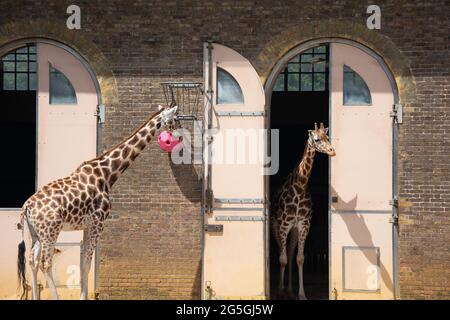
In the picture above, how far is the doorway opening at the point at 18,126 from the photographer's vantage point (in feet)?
64.8

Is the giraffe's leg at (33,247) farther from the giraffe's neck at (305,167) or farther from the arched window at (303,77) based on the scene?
the arched window at (303,77)

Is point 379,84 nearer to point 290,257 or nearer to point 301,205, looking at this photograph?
point 301,205

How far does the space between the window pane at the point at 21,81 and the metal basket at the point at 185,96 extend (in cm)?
733

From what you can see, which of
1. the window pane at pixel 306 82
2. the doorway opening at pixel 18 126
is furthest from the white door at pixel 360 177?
the doorway opening at pixel 18 126

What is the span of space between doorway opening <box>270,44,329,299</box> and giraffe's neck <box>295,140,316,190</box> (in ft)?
13.0

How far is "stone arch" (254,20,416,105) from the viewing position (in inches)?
526

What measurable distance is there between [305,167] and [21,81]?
336 inches

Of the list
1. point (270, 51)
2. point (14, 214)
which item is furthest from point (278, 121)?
point (14, 214)

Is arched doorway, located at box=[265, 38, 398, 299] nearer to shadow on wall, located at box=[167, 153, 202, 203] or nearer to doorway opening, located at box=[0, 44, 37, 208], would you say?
shadow on wall, located at box=[167, 153, 202, 203]

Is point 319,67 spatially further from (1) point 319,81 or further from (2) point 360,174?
(2) point 360,174

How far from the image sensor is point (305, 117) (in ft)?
65.5

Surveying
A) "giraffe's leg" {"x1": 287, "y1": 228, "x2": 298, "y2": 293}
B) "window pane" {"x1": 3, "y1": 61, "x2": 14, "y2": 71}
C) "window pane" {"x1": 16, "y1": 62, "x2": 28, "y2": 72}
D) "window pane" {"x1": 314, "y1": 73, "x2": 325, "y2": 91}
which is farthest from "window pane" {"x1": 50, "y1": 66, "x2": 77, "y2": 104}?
"window pane" {"x1": 314, "y1": 73, "x2": 325, "y2": 91}

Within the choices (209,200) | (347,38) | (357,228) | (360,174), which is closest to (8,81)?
(209,200)

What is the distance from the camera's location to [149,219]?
13.5 m
